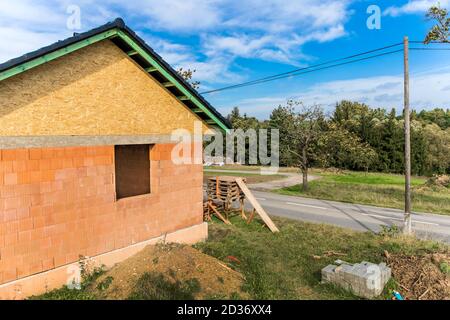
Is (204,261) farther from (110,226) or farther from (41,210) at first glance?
(41,210)

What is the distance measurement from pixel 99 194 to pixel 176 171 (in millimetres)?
2685

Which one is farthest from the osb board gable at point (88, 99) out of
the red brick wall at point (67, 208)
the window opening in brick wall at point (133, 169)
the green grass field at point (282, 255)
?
the green grass field at point (282, 255)

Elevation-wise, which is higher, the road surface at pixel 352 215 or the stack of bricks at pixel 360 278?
the stack of bricks at pixel 360 278

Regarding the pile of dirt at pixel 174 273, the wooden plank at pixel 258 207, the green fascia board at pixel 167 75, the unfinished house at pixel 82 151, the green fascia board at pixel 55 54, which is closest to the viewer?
the green fascia board at pixel 55 54

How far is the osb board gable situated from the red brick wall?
61cm

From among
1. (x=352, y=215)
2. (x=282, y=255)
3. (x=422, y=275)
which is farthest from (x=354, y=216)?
(x=422, y=275)

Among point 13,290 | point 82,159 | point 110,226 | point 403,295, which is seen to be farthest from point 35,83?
point 403,295

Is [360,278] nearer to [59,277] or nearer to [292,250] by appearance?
[292,250]

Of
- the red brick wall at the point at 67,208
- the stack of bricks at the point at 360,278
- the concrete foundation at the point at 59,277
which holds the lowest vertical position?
the stack of bricks at the point at 360,278

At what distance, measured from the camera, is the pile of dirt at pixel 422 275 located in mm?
7469

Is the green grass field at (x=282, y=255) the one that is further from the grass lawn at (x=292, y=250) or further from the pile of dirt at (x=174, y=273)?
the pile of dirt at (x=174, y=273)

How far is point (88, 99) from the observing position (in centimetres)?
761

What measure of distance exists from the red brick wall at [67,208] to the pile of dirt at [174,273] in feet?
3.32

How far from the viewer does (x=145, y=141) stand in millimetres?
9078
